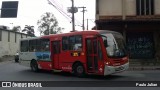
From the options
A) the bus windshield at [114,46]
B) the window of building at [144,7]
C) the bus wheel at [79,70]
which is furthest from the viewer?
the window of building at [144,7]

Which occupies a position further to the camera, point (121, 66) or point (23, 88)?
point (121, 66)

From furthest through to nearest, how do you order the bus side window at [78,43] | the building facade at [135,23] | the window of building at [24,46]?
the building facade at [135,23] → the window of building at [24,46] → the bus side window at [78,43]

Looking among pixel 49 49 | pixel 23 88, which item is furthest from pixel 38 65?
pixel 23 88

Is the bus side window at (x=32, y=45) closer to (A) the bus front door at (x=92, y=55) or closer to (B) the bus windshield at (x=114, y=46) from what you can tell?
(A) the bus front door at (x=92, y=55)

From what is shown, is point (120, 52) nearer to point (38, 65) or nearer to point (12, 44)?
point (38, 65)

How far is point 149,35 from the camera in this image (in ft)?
94.7

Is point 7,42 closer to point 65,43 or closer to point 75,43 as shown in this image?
point 65,43

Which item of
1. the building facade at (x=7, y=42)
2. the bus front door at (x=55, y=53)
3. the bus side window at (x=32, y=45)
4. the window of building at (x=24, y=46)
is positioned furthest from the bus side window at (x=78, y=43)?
the building facade at (x=7, y=42)

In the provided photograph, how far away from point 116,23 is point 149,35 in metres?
3.32

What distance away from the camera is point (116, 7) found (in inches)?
1168

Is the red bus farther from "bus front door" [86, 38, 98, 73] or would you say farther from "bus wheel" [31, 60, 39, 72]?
"bus wheel" [31, 60, 39, 72]

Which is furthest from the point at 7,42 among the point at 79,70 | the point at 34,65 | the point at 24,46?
the point at 79,70

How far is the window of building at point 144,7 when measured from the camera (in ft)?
96.4

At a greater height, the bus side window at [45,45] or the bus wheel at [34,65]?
the bus side window at [45,45]
